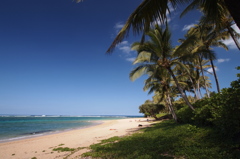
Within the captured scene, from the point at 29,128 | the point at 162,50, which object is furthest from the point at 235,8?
the point at 29,128

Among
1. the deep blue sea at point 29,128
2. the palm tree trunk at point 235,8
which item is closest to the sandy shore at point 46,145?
the deep blue sea at point 29,128

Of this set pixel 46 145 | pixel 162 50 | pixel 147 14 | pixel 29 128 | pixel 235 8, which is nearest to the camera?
pixel 235 8

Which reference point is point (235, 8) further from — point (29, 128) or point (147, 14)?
point (29, 128)

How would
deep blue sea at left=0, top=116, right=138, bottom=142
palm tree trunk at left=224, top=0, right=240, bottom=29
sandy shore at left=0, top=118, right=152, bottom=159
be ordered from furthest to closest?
deep blue sea at left=0, top=116, right=138, bottom=142, sandy shore at left=0, top=118, right=152, bottom=159, palm tree trunk at left=224, top=0, right=240, bottom=29

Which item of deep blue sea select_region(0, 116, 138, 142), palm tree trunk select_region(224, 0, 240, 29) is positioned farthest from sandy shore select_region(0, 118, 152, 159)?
palm tree trunk select_region(224, 0, 240, 29)

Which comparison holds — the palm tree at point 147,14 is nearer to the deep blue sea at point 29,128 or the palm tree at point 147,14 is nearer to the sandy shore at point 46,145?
the sandy shore at point 46,145

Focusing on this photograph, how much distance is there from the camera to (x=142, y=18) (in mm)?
3549

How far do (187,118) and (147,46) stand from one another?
20.3 feet

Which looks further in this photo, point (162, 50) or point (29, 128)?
point (29, 128)

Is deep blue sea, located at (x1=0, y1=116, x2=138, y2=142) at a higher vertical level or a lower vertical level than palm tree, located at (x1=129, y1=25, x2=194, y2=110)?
lower

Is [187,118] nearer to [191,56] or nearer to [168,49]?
[191,56]

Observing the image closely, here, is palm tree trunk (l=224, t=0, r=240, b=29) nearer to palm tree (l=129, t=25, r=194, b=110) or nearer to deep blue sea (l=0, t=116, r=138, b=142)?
palm tree (l=129, t=25, r=194, b=110)

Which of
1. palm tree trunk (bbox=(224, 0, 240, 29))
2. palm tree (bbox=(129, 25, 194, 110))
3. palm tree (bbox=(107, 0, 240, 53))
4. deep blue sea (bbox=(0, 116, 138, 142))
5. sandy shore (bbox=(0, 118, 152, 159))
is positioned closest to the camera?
palm tree trunk (bbox=(224, 0, 240, 29))

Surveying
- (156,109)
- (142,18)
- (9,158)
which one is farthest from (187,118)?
(156,109)
